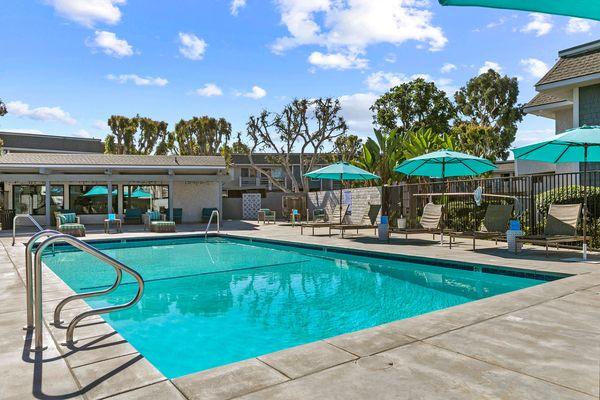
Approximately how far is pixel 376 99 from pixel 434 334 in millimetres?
29699

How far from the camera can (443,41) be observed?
1478 cm

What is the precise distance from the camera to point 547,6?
251 centimetres

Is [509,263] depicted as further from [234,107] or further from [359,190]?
[234,107]

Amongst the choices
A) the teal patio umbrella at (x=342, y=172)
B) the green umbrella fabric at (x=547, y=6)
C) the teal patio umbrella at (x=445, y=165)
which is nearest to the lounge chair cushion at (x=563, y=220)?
the teal patio umbrella at (x=445, y=165)

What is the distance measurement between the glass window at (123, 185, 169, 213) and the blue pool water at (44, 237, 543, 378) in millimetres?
11273

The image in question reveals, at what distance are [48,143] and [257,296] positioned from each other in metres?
44.8

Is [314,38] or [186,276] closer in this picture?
[186,276]

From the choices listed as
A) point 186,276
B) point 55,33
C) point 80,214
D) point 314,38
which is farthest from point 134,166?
point 186,276

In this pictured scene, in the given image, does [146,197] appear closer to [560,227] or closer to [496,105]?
[560,227]

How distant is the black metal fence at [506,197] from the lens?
997cm

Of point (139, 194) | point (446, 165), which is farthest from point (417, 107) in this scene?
point (139, 194)

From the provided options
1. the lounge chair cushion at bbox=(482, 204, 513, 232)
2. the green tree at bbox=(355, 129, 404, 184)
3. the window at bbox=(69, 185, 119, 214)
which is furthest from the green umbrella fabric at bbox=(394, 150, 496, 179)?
the window at bbox=(69, 185, 119, 214)

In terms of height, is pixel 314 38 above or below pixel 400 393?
above

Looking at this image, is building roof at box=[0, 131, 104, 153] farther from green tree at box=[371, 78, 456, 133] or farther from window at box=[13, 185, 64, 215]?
green tree at box=[371, 78, 456, 133]
